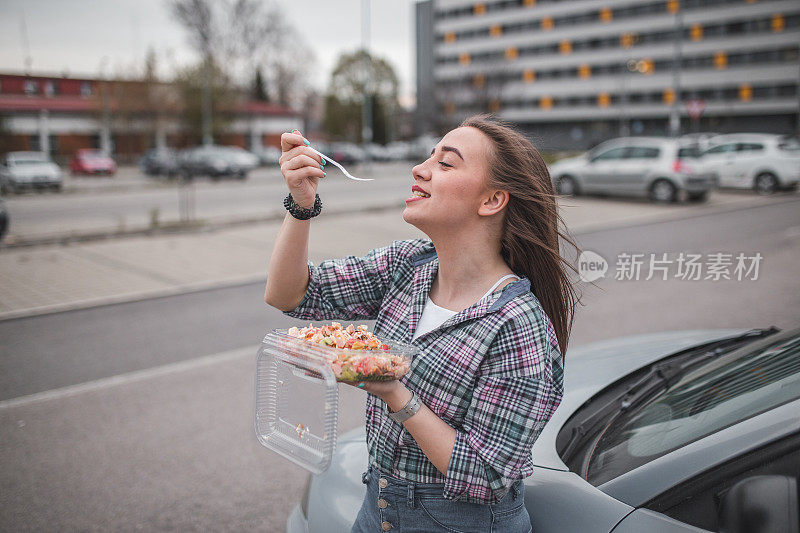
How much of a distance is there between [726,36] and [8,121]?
202ft

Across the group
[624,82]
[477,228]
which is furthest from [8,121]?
[624,82]

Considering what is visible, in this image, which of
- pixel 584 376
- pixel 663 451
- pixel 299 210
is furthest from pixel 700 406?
pixel 299 210

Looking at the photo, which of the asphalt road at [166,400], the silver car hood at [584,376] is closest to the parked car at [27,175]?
the asphalt road at [166,400]

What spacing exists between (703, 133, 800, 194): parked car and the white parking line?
1737cm

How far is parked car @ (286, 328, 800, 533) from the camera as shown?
144 cm

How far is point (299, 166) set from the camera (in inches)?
67.3

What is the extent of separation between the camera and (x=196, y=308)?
7.69 m

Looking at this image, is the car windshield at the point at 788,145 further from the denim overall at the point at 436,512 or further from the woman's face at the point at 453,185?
the denim overall at the point at 436,512

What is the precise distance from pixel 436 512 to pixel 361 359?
20.0 inches

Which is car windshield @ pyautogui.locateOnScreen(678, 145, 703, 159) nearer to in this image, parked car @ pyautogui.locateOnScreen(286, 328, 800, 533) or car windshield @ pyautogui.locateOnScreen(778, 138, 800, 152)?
car windshield @ pyautogui.locateOnScreen(778, 138, 800, 152)

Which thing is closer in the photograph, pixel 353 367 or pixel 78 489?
pixel 353 367

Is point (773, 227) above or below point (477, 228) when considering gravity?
below

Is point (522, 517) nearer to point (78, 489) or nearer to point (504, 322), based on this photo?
point (504, 322)

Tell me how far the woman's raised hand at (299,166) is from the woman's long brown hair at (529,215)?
453 millimetres
